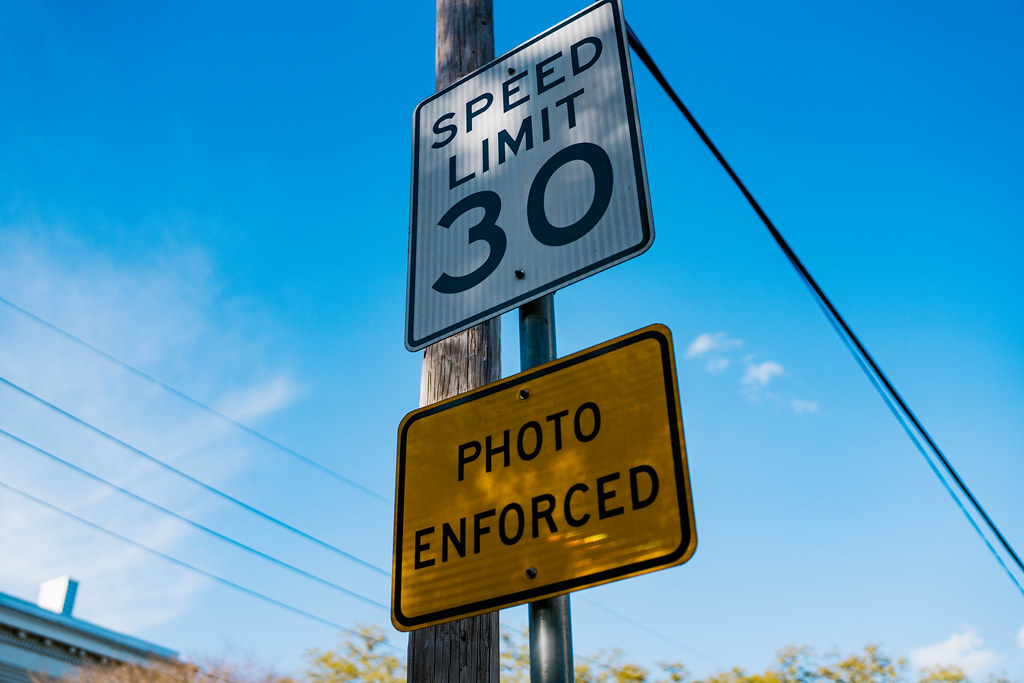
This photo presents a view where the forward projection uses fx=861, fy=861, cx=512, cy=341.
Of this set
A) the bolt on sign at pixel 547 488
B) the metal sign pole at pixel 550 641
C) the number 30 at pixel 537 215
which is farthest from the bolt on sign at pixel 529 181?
the metal sign pole at pixel 550 641

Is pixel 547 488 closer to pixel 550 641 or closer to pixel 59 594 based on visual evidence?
pixel 550 641

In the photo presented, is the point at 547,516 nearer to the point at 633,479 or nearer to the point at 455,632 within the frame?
the point at 633,479

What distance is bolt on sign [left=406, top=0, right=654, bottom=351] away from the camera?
2.16 m

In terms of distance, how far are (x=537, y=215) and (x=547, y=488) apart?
2.70 feet

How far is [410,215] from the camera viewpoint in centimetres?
265

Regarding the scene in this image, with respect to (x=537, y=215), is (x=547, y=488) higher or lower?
lower

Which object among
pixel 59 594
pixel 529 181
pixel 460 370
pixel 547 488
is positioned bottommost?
pixel 547 488

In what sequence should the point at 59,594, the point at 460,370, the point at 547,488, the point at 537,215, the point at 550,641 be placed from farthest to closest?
the point at 59,594 < the point at 460,370 < the point at 537,215 < the point at 547,488 < the point at 550,641

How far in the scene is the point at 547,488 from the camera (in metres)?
1.76

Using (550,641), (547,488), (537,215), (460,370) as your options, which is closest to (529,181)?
(537,215)

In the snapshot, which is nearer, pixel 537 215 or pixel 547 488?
pixel 547 488

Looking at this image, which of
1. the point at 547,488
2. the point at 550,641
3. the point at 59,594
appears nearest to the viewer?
the point at 550,641

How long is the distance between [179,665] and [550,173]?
18.1m

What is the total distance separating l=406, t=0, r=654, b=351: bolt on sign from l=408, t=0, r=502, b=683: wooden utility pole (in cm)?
37
